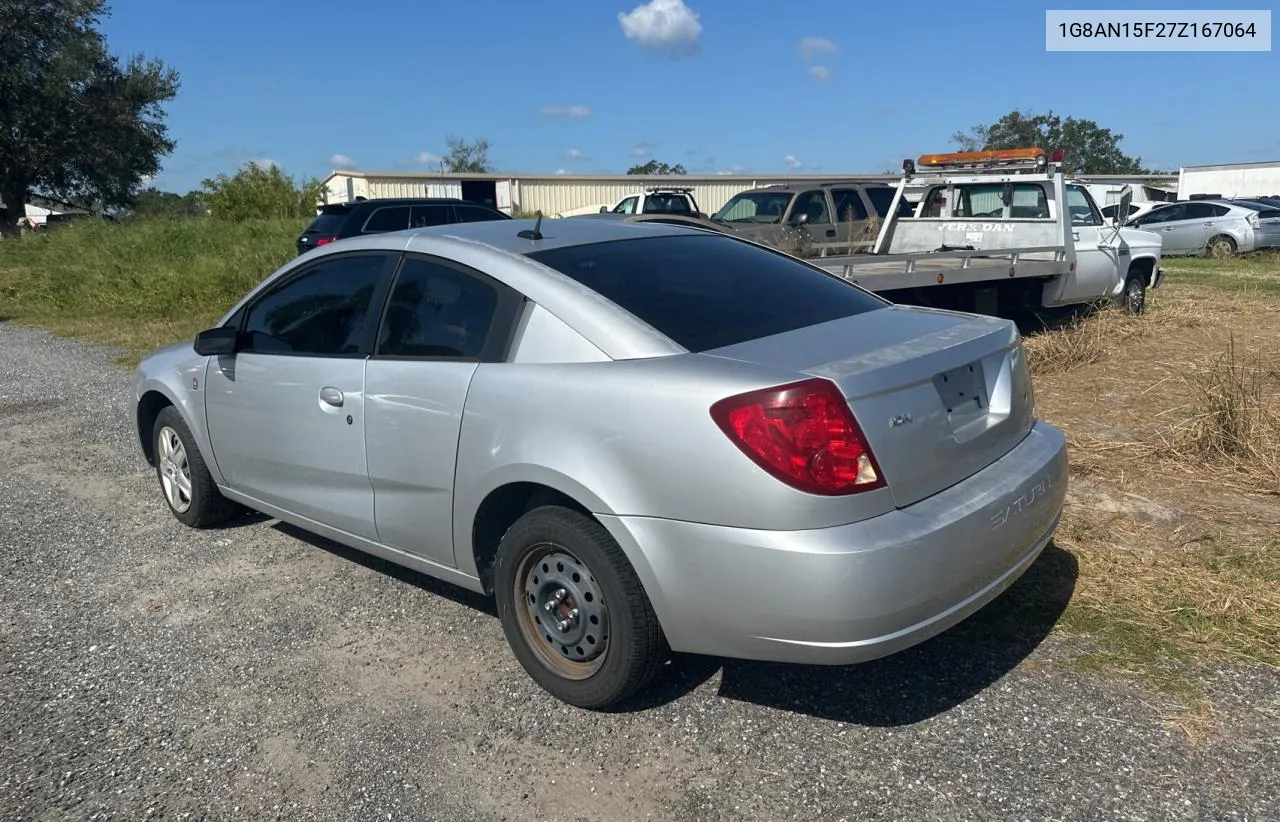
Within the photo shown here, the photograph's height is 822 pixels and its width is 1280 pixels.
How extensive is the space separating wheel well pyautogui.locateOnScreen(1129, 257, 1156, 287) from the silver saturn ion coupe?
8.42m

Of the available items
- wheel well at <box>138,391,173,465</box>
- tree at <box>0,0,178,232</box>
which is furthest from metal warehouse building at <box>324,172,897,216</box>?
wheel well at <box>138,391,173,465</box>

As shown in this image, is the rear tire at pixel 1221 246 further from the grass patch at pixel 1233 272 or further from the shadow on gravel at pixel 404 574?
the shadow on gravel at pixel 404 574

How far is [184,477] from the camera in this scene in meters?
4.89

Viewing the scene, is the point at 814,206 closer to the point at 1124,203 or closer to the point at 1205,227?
the point at 1124,203

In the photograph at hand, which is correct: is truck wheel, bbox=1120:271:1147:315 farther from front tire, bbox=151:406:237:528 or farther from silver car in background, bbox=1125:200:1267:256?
silver car in background, bbox=1125:200:1267:256

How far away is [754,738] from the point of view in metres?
2.95

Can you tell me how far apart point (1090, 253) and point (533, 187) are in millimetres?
38451

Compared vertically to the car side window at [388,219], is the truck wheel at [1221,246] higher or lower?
lower

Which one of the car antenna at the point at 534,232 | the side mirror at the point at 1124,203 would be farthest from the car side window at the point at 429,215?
the car antenna at the point at 534,232

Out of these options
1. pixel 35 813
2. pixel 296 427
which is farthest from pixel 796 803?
pixel 296 427

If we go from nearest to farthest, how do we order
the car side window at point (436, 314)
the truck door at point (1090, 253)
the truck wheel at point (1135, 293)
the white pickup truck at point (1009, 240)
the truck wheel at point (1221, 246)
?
the car side window at point (436, 314), the white pickup truck at point (1009, 240), the truck door at point (1090, 253), the truck wheel at point (1135, 293), the truck wheel at point (1221, 246)

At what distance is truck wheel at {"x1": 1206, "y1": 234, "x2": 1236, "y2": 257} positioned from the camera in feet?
68.3

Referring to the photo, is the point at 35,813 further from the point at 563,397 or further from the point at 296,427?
the point at 563,397

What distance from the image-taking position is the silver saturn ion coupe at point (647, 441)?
8.49 ft
